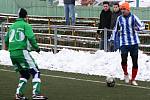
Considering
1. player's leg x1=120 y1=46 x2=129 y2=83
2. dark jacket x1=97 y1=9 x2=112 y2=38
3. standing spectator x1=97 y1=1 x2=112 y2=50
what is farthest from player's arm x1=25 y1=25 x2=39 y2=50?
dark jacket x1=97 y1=9 x2=112 y2=38

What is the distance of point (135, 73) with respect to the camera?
14.2 metres

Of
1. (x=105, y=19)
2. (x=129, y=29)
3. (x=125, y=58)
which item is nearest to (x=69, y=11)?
(x=105, y=19)

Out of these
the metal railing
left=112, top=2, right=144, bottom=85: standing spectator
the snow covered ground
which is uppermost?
left=112, top=2, right=144, bottom=85: standing spectator

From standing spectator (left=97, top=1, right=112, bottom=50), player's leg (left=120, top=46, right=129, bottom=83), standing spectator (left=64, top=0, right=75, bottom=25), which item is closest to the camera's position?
player's leg (left=120, top=46, right=129, bottom=83)

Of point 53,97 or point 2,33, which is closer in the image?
point 53,97

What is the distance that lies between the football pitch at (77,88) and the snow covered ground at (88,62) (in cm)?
59

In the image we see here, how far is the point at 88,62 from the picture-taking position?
17.8m

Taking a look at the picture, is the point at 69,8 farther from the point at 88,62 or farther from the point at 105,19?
the point at 88,62

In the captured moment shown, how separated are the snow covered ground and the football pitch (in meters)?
0.59

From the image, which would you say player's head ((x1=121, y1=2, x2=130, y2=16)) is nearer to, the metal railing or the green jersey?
the green jersey

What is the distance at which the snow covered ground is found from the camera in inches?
629

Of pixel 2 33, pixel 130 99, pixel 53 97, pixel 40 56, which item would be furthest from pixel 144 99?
pixel 2 33

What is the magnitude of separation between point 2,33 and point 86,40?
398cm

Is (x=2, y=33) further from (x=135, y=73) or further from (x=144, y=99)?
(x=144, y=99)
